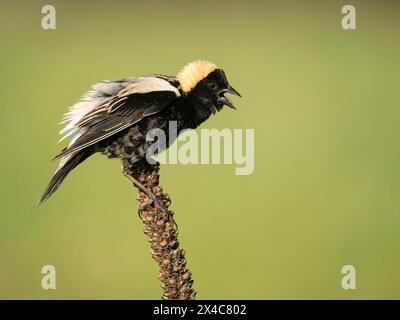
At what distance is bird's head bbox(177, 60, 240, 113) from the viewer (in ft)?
15.4

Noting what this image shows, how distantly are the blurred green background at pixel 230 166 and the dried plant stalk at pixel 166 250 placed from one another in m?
2.79

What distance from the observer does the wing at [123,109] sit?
4.27 meters

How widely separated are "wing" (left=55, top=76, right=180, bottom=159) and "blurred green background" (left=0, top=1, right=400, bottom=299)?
8.72 feet

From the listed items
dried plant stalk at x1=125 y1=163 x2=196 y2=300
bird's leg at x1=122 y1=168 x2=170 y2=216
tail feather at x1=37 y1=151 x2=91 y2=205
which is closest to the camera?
dried plant stalk at x1=125 y1=163 x2=196 y2=300

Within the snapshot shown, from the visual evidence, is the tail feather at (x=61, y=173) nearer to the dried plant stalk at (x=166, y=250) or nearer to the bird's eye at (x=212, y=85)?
the dried plant stalk at (x=166, y=250)

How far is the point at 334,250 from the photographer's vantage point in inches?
297

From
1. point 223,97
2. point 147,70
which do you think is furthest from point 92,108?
point 147,70

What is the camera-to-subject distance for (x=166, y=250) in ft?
12.3

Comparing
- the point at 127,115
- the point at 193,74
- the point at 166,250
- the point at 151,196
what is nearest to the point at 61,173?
the point at 127,115

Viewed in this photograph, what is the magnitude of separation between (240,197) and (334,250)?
1.40 meters

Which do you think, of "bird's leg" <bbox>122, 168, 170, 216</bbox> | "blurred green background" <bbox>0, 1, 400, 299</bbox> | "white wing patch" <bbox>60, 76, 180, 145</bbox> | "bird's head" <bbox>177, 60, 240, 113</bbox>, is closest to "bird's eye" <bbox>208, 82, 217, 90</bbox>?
"bird's head" <bbox>177, 60, 240, 113</bbox>

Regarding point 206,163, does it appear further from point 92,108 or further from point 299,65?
point 92,108

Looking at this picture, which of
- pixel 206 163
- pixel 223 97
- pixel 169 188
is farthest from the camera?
pixel 206 163

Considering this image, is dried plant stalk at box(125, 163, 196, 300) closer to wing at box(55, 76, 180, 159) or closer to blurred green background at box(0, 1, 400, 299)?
wing at box(55, 76, 180, 159)
